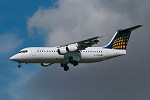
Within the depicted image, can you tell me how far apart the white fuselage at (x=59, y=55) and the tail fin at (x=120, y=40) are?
1.02 metres

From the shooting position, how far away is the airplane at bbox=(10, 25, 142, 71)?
48.2 metres

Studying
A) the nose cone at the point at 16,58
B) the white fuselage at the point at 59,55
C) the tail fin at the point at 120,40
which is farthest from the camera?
the tail fin at the point at 120,40

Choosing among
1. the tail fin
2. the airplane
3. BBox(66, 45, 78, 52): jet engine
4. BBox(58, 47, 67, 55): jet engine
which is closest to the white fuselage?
the airplane

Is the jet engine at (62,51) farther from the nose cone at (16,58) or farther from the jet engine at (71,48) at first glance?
the nose cone at (16,58)

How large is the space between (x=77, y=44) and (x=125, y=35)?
31.3ft

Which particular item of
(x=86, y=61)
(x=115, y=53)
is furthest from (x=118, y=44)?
(x=86, y=61)

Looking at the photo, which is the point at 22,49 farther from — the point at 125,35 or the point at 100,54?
the point at 125,35

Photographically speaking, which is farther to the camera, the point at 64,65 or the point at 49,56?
the point at 64,65

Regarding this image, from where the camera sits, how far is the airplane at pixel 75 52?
48219 mm

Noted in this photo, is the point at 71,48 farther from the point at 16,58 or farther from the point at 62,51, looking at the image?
the point at 16,58

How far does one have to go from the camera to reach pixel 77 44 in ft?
161

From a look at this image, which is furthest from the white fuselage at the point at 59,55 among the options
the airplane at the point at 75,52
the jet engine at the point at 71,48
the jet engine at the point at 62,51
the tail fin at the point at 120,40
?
the jet engine at the point at 71,48

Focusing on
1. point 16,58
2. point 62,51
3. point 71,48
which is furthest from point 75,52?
point 16,58

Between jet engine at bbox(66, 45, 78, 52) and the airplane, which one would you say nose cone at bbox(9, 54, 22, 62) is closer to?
the airplane
